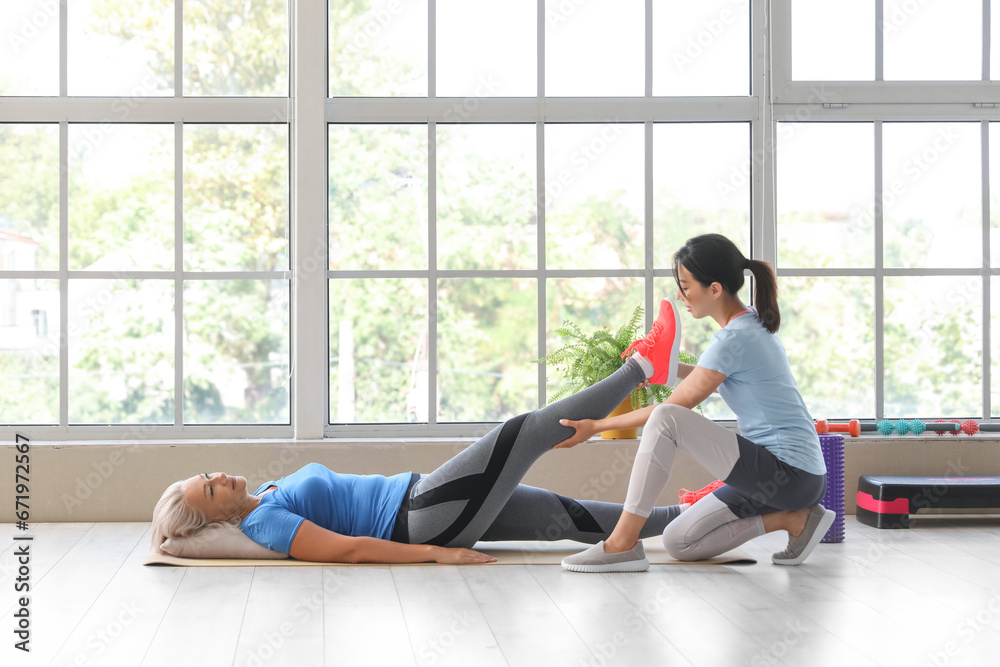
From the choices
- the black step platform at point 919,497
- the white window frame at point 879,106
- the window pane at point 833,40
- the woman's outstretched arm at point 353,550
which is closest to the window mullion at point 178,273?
the woman's outstretched arm at point 353,550

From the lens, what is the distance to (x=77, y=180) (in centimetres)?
408

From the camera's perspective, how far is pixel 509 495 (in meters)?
2.99

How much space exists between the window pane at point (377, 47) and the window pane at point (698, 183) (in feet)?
3.82

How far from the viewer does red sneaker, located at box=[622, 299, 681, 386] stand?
3.08 metres

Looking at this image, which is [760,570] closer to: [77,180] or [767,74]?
[767,74]

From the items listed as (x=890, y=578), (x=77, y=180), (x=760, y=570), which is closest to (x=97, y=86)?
(x=77, y=180)

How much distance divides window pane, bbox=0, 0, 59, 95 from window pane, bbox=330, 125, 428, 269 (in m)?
1.27

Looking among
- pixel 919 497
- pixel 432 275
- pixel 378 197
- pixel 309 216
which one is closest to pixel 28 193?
pixel 309 216

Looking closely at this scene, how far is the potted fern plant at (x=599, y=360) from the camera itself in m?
3.97

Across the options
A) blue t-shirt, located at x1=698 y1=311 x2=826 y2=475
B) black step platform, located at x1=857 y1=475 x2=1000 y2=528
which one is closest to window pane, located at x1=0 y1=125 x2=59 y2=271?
blue t-shirt, located at x1=698 y1=311 x2=826 y2=475

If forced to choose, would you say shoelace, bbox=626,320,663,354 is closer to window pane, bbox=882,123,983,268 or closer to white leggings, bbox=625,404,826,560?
white leggings, bbox=625,404,826,560

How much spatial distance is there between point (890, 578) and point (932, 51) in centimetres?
272

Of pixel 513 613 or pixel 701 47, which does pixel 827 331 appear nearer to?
pixel 701 47

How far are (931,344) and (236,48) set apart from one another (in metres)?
3.52
